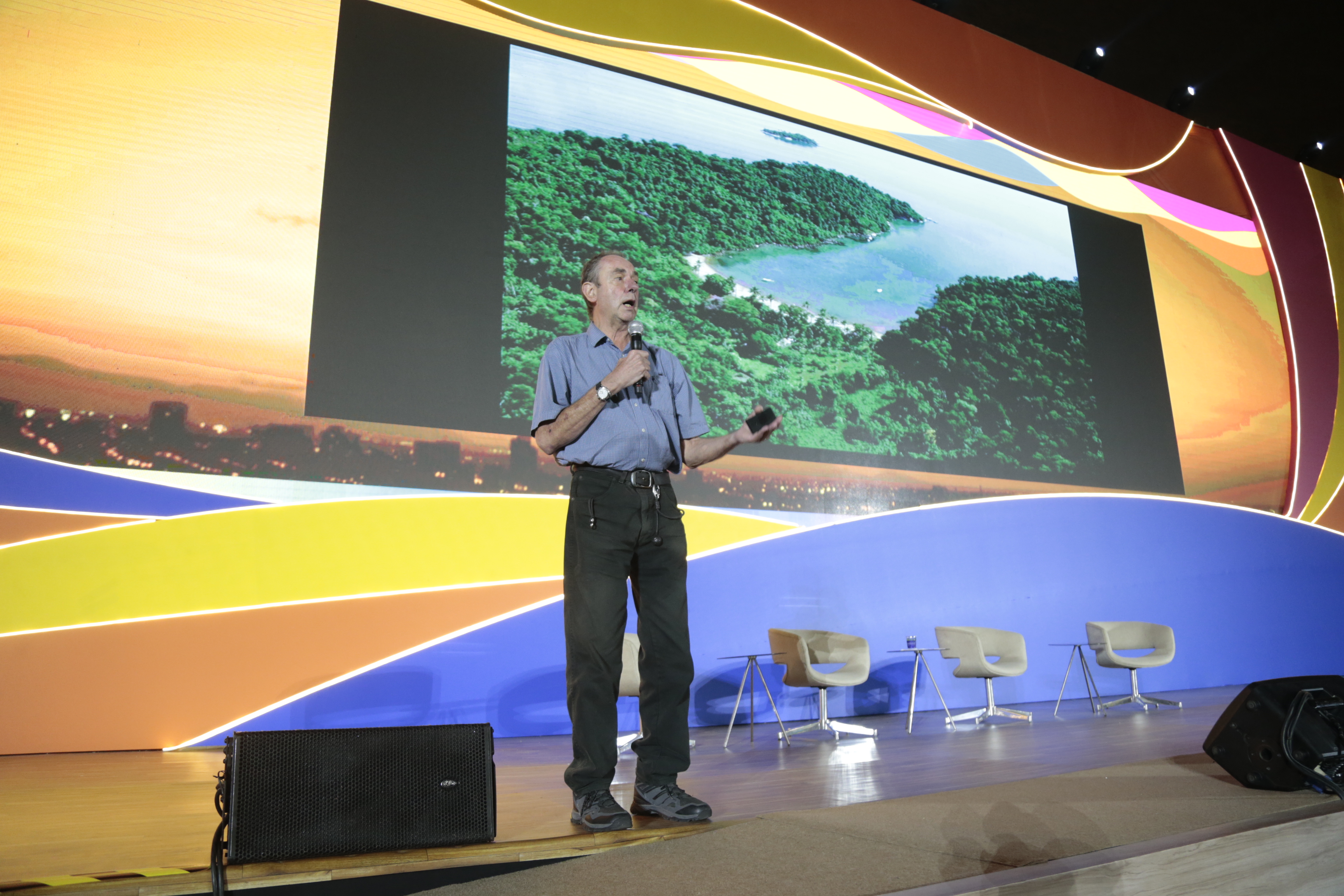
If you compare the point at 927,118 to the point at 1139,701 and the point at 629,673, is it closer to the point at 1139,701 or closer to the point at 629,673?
the point at 1139,701

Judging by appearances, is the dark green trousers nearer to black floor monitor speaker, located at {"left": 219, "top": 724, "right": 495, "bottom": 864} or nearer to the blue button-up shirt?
the blue button-up shirt

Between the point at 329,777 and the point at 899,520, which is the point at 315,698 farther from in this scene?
the point at 899,520

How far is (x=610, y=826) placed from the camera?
2.00 metres

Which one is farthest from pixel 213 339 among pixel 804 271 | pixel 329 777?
pixel 804 271

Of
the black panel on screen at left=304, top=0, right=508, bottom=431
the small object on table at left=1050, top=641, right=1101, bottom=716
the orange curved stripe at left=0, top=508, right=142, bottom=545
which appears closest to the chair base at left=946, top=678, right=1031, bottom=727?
the small object on table at left=1050, top=641, right=1101, bottom=716

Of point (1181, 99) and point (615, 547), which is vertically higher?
point (1181, 99)

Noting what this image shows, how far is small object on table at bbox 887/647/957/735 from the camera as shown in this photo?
205 inches

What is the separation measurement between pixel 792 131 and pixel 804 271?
101 cm

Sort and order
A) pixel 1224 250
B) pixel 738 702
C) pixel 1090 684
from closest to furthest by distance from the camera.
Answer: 1. pixel 738 702
2. pixel 1090 684
3. pixel 1224 250

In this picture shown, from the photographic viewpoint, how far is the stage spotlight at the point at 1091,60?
25.2 ft

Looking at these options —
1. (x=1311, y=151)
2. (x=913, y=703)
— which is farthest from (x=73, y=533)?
(x=1311, y=151)

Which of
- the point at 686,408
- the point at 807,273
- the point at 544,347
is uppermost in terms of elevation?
the point at 807,273

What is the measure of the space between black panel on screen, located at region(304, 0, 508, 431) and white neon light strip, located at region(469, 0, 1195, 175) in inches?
12.7

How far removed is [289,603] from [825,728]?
2874mm
